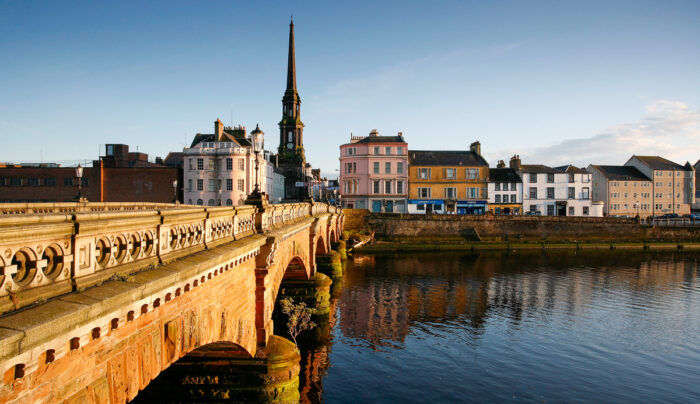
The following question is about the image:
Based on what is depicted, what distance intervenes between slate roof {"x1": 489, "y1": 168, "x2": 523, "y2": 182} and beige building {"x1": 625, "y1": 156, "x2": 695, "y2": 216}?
33.5 meters

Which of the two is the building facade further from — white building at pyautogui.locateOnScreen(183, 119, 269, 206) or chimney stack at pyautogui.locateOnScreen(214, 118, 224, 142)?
chimney stack at pyautogui.locateOnScreen(214, 118, 224, 142)

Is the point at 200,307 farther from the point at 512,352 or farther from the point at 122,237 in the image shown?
the point at 512,352

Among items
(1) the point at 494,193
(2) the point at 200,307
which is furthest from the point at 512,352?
(1) the point at 494,193

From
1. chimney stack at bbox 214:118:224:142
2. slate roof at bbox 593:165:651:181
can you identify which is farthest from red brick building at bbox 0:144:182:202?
slate roof at bbox 593:165:651:181

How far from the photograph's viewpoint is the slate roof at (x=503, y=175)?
81.8 metres

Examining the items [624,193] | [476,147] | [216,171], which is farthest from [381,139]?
[624,193]

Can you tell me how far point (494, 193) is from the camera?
8106cm

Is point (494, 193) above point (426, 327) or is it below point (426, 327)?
above

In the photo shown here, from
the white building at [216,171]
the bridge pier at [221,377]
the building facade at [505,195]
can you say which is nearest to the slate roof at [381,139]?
the building facade at [505,195]

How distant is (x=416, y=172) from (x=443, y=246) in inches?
675

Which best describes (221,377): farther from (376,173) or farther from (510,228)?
(510,228)

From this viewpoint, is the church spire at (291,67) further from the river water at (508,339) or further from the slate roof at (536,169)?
the river water at (508,339)

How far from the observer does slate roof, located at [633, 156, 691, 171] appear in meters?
92.6

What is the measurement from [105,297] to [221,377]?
9.82 meters
